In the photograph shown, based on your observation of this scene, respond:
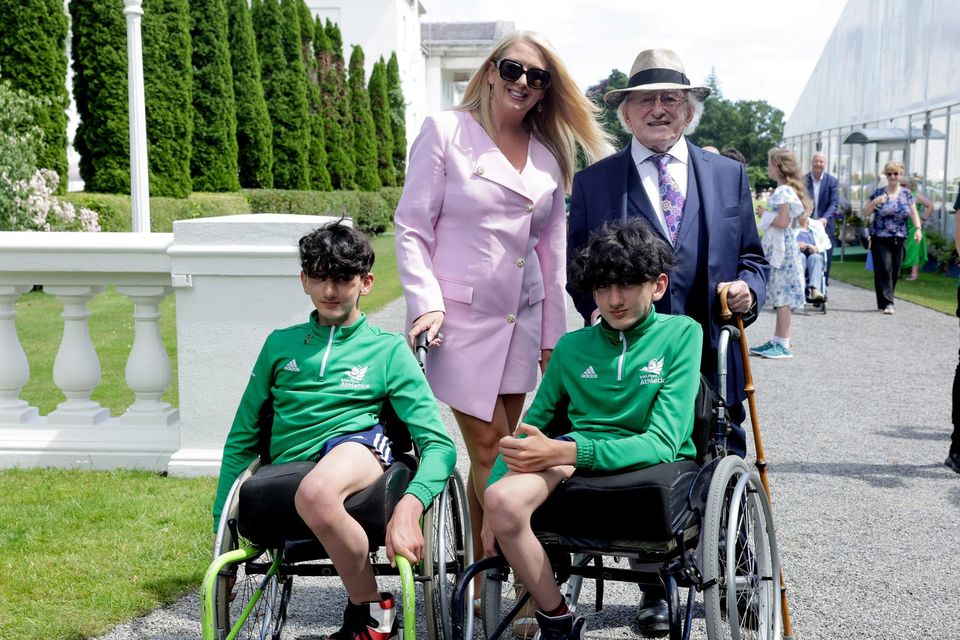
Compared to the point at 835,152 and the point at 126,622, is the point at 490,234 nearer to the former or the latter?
the point at 126,622

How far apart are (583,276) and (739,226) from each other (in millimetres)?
781

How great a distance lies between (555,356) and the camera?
3.21m

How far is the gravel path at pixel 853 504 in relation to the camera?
3.78 meters

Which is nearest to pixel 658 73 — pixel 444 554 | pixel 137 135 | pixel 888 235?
pixel 444 554

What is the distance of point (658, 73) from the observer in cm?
349

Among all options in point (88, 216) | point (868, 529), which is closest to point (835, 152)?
point (88, 216)

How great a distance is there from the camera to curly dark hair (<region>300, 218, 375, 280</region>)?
3141mm

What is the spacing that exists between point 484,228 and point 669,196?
0.63m

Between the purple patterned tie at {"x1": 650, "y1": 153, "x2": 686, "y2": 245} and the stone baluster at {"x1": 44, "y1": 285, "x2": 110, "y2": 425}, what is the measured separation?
309cm

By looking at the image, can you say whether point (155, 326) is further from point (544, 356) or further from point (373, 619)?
point (373, 619)

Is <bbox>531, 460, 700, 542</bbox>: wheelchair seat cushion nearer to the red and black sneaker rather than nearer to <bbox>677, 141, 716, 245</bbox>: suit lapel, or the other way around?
the red and black sneaker

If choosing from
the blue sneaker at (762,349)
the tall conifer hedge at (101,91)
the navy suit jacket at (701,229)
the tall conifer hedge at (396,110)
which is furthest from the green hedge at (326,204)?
the navy suit jacket at (701,229)

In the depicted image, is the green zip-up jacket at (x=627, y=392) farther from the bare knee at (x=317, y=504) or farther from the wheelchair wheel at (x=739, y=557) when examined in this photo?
the bare knee at (x=317, y=504)

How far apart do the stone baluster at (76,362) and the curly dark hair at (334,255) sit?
263cm
